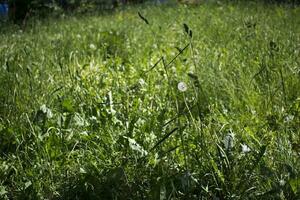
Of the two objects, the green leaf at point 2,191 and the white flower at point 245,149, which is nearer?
the white flower at point 245,149

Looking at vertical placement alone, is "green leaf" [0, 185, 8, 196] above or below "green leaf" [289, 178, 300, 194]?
below

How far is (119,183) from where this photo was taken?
1.49 m

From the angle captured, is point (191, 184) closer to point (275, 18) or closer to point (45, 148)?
point (45, 148)

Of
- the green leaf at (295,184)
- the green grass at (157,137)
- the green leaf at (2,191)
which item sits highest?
the green leaf at (295,184)

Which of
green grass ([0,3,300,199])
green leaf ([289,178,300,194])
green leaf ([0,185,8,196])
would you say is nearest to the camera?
green leaf ([289,178,300,194])

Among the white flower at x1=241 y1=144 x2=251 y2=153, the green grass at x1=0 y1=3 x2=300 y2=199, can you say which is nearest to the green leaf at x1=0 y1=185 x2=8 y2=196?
the green grass at x1=0 y1=3 x2=300 y2=199

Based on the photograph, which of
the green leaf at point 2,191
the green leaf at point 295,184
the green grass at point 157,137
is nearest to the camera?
the green leaf at point 295,184

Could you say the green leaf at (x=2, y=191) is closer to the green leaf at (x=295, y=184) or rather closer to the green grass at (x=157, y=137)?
the green grass at (x=157, y=137)

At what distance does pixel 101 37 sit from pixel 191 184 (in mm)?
3420

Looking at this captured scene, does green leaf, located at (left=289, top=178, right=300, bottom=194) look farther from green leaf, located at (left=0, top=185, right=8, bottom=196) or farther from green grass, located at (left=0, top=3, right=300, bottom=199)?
green leaf, located at (left=0, top=185, right=8, bottom=196)

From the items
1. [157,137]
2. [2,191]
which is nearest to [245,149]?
[157,137]

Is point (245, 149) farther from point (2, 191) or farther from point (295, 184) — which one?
point (2, 191)

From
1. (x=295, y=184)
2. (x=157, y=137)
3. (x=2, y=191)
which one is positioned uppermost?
(x=295, y=184)

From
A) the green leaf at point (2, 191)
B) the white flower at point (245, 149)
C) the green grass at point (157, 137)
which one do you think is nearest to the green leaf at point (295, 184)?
the green grass at point (157, 137)
